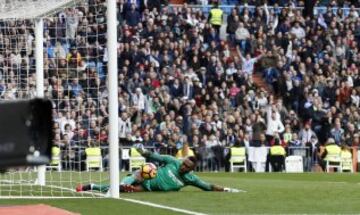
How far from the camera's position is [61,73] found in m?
21.4

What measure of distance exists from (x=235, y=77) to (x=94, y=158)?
924 cm

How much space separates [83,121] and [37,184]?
279 cm

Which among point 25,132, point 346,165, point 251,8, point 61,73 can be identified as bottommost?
point 346,165

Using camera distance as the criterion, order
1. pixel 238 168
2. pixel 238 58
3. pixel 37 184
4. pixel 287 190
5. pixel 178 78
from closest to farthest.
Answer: pixel 287 190, pixel 37 184, pixel 238 168, pixel 178 78, pixel 238 58

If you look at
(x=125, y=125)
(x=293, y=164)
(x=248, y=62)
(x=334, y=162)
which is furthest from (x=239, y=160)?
(x=248, y=62)

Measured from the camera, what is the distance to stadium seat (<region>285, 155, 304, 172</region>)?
3012 centimetres

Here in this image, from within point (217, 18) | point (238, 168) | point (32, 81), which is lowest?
point (238, 168)

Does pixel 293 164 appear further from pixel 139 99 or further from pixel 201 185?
pixel 201 185

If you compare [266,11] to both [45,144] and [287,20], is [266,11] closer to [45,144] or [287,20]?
[287,20]

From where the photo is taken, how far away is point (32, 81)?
1961 centimetres

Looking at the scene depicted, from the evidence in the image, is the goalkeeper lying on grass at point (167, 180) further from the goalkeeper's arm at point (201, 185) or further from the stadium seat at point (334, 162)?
the stadium seat at point (334, 162)

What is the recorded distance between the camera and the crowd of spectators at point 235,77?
30.9 m

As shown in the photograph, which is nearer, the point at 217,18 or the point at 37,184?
the point at 37,184

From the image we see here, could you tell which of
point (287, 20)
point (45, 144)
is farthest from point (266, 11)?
point (45, 144)
